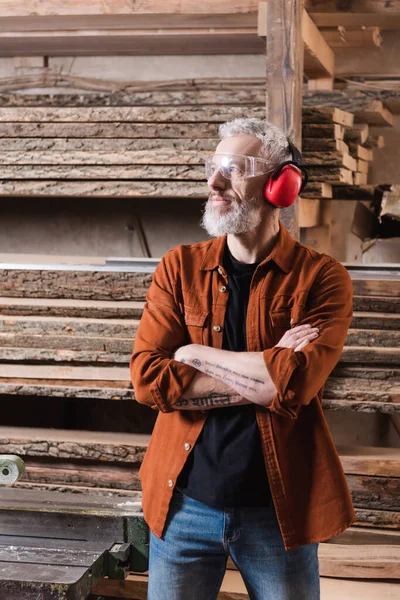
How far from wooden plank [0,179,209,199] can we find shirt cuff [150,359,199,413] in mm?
1927

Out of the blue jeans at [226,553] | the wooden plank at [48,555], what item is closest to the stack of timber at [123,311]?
the wooden plank at [48,555]

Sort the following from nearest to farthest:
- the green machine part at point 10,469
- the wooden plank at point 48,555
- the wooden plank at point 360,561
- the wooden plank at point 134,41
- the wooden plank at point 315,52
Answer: the wooden plank at point 48,555
the green machine part at point 10,469
the wooden plank at point 360,561
the wooden plank at point 315,52
the wooden plank at point 134,41

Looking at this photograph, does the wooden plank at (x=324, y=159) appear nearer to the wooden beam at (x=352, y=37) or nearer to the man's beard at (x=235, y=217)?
the wooden beam at (x=352, y=37)

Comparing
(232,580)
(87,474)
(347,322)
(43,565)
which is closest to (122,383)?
(87,474)

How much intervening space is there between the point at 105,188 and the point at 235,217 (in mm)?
2010

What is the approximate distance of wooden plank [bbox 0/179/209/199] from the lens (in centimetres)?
422

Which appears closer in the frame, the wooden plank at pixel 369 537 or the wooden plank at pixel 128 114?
the wooden plank at pixel 369 537

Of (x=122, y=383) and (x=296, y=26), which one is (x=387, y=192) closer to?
(x=296, y=26)

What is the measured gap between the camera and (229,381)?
2330 mm

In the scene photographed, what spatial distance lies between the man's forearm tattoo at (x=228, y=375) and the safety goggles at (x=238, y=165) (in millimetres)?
575

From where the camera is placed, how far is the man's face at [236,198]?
2.46 m

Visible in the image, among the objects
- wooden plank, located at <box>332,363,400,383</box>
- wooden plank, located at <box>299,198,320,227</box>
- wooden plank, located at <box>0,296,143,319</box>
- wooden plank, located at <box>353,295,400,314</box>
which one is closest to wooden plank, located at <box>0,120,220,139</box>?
wooden plank, located at <box>299,198,320,227</box>

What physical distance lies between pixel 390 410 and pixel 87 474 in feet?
5.17

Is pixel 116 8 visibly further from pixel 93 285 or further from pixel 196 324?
pixel 196 324
